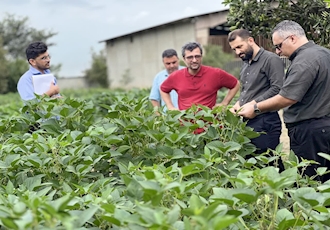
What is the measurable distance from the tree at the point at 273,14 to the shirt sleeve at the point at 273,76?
0.70 metres

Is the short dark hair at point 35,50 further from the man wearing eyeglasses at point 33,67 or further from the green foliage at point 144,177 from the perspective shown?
the green foliage at point 144,177

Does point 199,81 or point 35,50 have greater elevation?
point 35,50

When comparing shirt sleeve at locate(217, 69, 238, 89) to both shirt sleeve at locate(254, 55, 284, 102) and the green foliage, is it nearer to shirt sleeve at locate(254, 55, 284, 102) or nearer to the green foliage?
shirt sleeve at locate(254, 55, 284, 102)

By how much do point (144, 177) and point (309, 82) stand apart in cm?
224

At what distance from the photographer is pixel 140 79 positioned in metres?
35.3

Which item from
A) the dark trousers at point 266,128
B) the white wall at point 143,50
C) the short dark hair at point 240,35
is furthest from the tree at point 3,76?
the dark trousers at point 266,128

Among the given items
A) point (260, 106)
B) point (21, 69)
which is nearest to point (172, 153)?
point (260, 106)

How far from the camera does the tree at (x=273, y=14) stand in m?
5.25

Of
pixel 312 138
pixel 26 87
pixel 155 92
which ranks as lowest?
pixel 312 138

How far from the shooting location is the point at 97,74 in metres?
43.4

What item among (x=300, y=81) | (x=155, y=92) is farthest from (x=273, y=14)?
(x=155, y=92)

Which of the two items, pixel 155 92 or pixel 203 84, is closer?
pixel 203 84

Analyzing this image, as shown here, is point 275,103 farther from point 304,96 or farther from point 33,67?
point 33,67

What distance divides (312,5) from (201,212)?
4.08 m
